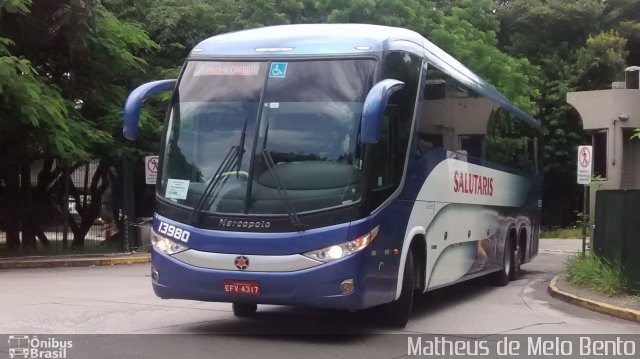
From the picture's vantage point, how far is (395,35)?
9.95 m

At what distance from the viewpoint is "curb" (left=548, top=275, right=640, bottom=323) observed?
37.9 ft

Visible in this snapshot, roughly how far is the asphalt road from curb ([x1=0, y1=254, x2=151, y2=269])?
4.25 metres

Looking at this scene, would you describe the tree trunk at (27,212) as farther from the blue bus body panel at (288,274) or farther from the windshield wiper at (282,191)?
the windshield wiper at (282,191)

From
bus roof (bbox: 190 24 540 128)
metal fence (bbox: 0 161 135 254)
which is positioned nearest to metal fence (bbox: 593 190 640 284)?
bus roof (bbox: 190 24 540 128)

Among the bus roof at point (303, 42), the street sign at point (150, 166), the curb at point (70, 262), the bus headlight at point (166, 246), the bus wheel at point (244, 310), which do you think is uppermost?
the bus roof at point (303, 42)

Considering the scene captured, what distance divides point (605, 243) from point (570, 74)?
28800 mm

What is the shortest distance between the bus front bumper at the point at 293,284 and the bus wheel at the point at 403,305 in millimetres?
1259

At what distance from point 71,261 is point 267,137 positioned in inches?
504

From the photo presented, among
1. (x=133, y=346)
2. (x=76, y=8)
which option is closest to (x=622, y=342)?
(x=133, y=346)

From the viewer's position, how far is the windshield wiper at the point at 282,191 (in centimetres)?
861

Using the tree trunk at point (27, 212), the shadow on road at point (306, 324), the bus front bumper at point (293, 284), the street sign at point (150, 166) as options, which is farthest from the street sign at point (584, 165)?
the tree trunk at point (27, 212)

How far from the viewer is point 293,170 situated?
8.82 m

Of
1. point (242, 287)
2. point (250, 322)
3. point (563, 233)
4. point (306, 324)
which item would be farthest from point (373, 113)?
point (563, 233)

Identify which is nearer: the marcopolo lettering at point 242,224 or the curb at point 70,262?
the marcopolo lettering at point 242,224
